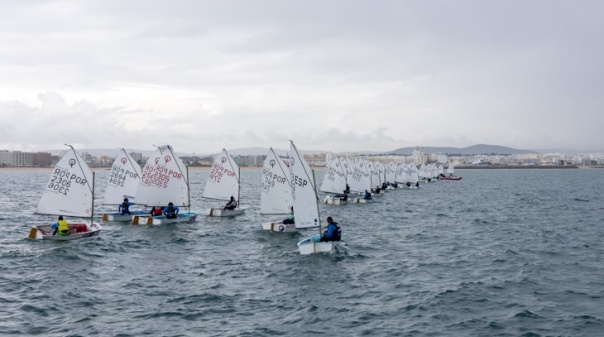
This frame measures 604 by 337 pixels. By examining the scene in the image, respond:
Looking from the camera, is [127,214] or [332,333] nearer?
[332,333]

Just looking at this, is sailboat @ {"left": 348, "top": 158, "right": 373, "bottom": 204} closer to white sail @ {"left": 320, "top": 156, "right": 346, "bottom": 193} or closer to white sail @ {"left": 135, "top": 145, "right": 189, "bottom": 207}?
white sail @ {"left": 320, "top": 156, "right": 346, "bottom": 193}

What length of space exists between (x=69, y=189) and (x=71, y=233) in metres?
3.40

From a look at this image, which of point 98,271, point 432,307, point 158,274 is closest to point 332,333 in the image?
point 432,307

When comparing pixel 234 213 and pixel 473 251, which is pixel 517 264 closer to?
pixel 473 251

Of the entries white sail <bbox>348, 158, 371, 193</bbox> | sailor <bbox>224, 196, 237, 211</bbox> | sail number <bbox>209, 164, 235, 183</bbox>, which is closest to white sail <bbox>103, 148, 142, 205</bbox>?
sail number <bbox>209, 164, 235, 183</bbox>

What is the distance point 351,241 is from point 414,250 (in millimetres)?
4418

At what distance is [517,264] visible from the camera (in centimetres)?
2766

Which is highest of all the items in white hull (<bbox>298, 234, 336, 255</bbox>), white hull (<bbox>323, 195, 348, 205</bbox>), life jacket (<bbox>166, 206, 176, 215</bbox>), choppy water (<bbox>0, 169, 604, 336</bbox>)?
life jacket (<bbox>166, 206, 176, 215</bbox>)

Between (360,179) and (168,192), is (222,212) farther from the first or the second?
(360,179)

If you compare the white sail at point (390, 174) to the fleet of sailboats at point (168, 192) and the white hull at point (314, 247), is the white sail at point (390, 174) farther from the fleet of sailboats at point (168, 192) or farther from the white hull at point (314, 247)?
the white hull at point (314, 247)

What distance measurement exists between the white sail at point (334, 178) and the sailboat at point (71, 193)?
3388 cm

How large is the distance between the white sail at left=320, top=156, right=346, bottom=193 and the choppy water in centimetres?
2601

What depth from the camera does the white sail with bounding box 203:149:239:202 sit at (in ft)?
160

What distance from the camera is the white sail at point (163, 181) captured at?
43.0 m
